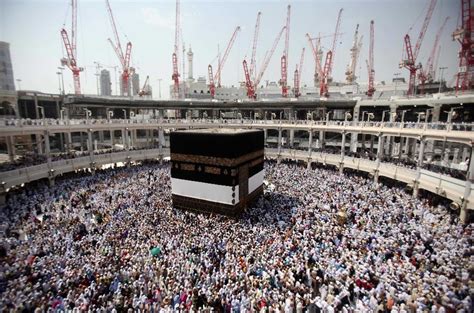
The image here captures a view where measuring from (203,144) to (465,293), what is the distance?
13.9 m

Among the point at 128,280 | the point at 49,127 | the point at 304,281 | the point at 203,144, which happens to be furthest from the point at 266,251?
the point at 49,127

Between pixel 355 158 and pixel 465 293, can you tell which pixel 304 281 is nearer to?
pixel 465 293

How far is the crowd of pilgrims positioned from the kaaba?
1.04 metres

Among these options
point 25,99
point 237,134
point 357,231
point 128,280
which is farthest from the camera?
point 25,99

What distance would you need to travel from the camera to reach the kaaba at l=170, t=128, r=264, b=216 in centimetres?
1606

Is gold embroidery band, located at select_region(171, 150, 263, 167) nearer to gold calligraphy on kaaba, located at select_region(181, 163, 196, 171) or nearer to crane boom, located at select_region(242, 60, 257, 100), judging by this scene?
gold calligraphy on kaaba, located at select_region(181, 163, 196, 171)

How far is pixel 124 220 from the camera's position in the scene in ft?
47.8

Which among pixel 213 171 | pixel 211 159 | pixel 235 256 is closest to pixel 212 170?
pixel 213 171

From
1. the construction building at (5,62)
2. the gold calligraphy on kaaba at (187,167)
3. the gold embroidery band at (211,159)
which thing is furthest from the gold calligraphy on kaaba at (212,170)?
the construction building at (5,62)

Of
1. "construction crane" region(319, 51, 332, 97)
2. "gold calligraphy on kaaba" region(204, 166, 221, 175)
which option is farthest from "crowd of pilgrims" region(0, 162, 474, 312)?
"construction crane" region(319, 51, 332, 97)

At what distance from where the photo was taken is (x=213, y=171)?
1658 cm

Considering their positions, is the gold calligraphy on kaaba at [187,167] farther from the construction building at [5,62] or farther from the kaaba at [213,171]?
the construction building at [5,62]

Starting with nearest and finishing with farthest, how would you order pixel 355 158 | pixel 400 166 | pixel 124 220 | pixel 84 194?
pixel 124 220, pixel 84 194, pixel 400 166, pixel 355 158

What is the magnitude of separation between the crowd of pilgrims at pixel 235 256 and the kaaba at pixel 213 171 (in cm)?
104
